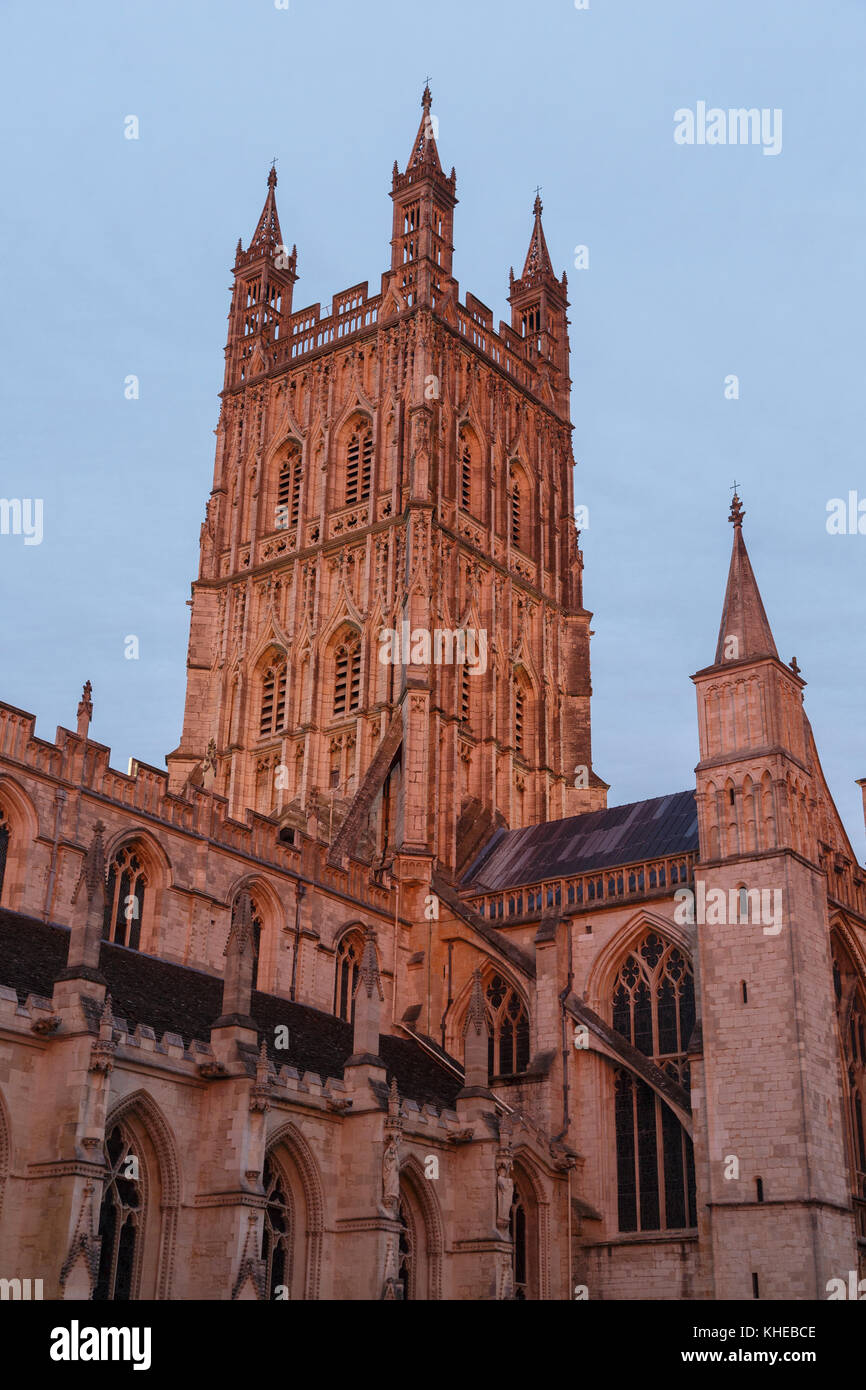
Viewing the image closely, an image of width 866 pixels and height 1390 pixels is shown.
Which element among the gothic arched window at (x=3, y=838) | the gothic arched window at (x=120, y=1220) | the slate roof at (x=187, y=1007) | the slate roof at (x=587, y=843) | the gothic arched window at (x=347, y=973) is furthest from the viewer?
the slate roof at (x=587, y=843)

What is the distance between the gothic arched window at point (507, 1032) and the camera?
119ft

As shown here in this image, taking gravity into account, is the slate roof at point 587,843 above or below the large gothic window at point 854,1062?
above

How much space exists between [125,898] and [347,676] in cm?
1476

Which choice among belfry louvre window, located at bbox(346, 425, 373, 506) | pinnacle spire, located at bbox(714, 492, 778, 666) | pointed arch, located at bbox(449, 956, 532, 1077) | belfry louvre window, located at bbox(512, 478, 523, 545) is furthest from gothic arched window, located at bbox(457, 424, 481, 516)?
pointed arch, located at bbox(449, 956, 532, 1077)

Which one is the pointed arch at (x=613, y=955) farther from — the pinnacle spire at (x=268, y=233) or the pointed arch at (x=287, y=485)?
the pinnacle spire at (x=268, y=233)

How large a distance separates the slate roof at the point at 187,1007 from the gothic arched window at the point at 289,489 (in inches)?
777

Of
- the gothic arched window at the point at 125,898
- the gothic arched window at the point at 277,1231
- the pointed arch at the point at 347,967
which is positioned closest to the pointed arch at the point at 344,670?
the pointed arch at the point at 347,967

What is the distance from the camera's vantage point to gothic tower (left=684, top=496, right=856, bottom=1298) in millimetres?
29172

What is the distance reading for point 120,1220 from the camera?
24.2 m

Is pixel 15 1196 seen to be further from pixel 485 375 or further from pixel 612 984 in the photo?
pixel 485 375

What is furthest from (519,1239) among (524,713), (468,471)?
(468,471)

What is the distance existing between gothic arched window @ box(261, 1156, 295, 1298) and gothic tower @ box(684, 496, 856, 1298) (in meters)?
8.62
